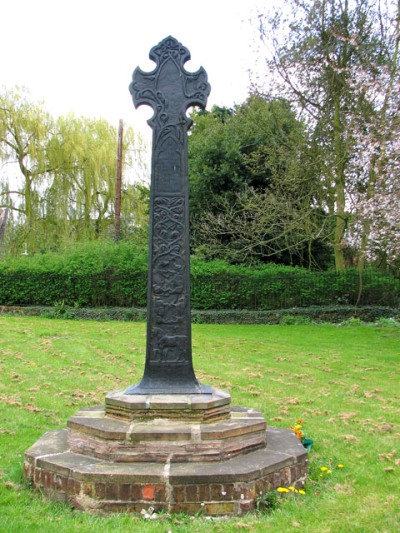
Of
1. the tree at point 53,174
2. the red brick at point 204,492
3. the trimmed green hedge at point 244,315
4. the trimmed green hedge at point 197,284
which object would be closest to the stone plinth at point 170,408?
the red brick at point 204,492

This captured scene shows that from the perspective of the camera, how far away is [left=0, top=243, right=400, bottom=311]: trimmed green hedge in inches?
697

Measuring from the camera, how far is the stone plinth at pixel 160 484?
353cm

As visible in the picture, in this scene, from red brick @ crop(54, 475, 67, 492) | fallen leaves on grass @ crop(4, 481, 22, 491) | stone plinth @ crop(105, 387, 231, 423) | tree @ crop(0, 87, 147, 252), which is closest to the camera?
red brick @ crop(54, 475, 67, 492)

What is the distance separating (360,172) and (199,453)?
15.0 meters

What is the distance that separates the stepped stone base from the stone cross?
14.9 inches

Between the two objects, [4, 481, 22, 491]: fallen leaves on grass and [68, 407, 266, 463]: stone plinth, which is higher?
[68, 407, 266, 463]: stone plinth

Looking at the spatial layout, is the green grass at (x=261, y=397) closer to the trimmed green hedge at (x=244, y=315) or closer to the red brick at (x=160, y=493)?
the red brick at (x=160, y=493)

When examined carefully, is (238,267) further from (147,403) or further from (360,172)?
(147,403)

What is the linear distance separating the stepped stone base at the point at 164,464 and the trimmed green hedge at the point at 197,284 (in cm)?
1322

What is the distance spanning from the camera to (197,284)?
1767cm

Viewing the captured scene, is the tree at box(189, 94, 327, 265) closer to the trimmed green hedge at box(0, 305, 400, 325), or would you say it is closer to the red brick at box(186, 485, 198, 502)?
the trimmed green hedge at box(0, 305, 400, 325)

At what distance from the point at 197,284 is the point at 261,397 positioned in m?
10.7

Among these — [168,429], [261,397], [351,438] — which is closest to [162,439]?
[168,429]

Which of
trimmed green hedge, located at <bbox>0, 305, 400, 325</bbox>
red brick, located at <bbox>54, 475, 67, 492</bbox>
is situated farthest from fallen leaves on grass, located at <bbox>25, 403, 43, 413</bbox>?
trimmed green hedge, located at <bbox>0, 305, 400, 325</bbox>
